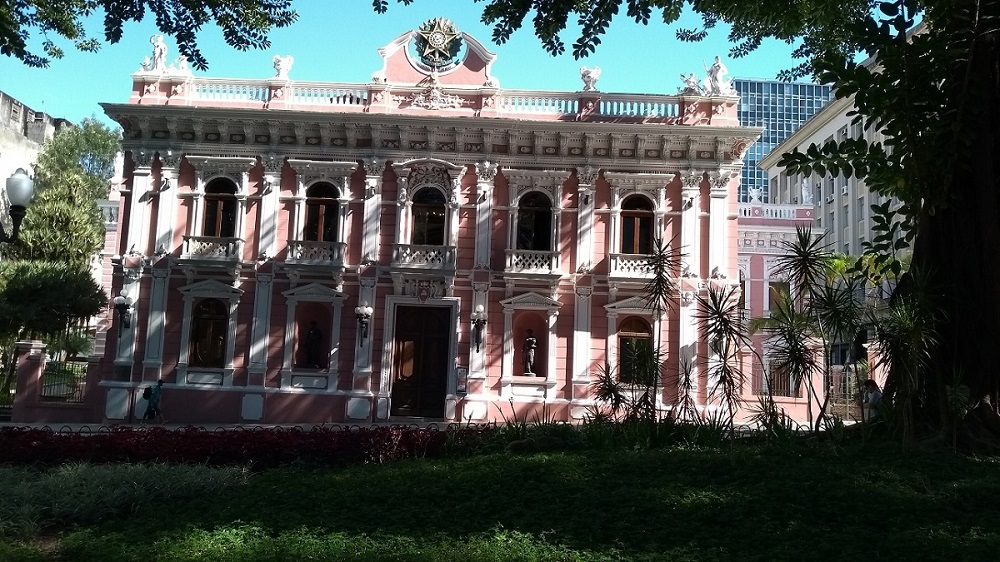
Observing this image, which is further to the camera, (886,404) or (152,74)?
(152,74)

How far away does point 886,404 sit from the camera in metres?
→ 9.75

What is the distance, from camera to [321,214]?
21734 millimetres

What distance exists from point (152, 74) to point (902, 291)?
1988 centimetres

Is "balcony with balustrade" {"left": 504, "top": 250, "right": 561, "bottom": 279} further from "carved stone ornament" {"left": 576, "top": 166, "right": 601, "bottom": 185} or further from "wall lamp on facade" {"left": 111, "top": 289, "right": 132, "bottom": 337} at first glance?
"wall lamp on facade" {"left": 111, "top": 289, "right": 132, "bottom": 337}

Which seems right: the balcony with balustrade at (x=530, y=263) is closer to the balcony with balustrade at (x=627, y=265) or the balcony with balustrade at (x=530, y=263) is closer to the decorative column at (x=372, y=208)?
the balcony with balustrade at (x=627, y=265)

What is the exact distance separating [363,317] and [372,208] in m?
3.01

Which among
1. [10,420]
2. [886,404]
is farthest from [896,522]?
[10,420]

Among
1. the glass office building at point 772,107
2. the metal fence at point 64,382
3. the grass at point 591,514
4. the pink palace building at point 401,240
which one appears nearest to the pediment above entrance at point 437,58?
the pink palace building at point 401,240

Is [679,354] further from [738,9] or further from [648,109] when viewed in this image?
[738,9]

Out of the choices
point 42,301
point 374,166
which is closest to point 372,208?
point 374,166

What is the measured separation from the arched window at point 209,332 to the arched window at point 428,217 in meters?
5.59

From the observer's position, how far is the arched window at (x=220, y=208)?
2179 cm

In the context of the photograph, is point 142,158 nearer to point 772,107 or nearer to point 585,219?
point 585,219

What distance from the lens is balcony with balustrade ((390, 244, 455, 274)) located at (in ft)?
68.5
